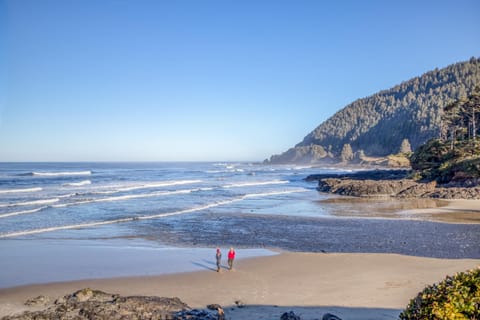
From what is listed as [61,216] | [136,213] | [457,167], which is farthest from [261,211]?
[457,167]

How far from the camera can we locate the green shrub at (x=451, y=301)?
512cm

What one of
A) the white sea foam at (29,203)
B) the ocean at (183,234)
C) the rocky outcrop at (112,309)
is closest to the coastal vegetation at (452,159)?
the ocean at (183,234)

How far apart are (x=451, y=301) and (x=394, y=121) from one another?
539ft

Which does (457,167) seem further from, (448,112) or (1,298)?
(1,298)

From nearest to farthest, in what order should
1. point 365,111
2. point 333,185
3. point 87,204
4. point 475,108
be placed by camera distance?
point 87,204
point 333,185
point 475,108
point 365,111

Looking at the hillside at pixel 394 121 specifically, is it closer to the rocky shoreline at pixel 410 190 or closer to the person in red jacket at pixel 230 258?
the rocky shoreline at pixel 410 190

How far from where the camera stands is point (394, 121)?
511ft

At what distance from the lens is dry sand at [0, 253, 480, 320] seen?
9906mm

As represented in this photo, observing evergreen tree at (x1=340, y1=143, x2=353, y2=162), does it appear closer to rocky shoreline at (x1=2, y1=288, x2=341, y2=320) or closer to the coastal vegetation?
the coastal vegetation

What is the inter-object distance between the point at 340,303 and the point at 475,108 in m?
58.8

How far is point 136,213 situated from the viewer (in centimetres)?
2820

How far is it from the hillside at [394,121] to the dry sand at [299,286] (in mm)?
120787

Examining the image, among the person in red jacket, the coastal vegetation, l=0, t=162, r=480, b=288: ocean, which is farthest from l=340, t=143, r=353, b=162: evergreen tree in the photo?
the person in red jacket

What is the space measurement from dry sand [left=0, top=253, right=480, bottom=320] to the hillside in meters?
121
